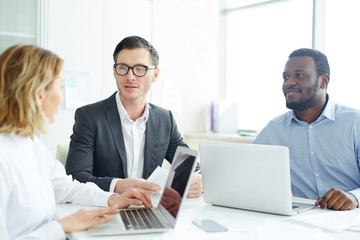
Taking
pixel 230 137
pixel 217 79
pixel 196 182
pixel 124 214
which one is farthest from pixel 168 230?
pixel 217 79

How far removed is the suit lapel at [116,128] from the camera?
1.89m

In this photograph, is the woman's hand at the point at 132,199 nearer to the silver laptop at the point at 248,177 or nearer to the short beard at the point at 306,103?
the silver laptop at the point at 248,177

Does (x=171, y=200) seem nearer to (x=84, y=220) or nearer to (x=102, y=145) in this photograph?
(x=84, y=220)

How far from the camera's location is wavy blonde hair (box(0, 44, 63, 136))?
3.72 ft

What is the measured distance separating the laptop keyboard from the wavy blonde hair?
16.2 inches

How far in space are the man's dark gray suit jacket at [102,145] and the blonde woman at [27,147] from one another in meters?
0.51

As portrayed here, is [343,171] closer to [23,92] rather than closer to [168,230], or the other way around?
[168,230]

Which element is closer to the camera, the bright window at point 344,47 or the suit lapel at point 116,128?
the suit lapel at point 116,128

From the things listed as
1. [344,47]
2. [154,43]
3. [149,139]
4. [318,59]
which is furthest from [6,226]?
[344,47]

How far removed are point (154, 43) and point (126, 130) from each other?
1685mm

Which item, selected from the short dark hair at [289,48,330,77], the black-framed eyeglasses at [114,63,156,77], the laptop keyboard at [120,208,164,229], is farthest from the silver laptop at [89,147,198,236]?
the short dark hair at [289,48,330,77]

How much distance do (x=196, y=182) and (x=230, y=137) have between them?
1.77m

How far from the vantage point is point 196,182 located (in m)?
1.65

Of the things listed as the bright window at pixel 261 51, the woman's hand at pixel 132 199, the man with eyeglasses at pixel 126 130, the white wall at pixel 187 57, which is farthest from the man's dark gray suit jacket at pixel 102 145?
the bright window at pixel 261 51
